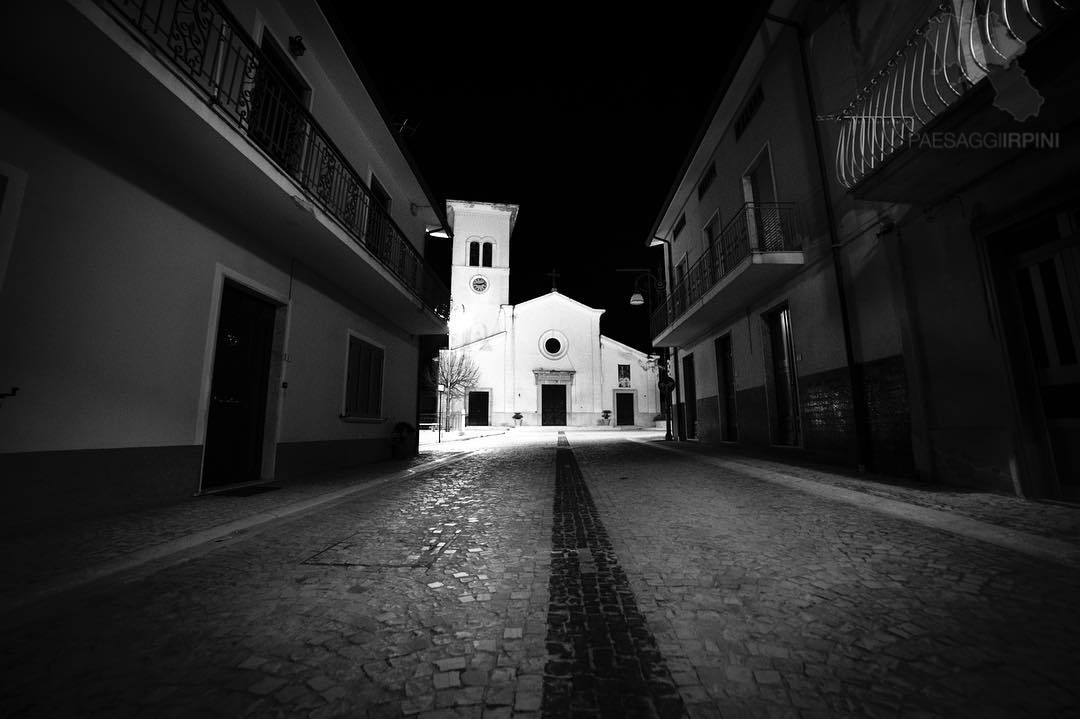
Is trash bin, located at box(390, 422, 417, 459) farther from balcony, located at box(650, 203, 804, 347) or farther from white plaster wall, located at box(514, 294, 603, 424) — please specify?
white plaster wall, located at box(514, 294, 603, 424)

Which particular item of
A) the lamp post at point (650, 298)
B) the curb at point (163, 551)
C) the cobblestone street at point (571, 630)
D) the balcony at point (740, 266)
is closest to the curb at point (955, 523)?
the cobblestone street at point (571, 630)

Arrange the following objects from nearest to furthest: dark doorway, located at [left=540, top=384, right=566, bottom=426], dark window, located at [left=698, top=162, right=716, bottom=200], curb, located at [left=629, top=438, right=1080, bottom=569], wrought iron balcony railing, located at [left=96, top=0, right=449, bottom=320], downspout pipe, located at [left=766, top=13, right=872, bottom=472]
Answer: curb, located at [left=629, top=438, right=1080, bottom=569]
wrought iron balcony railing, located at [left=96, top=0, right=449, bottom=320]
downspout pipe, located at [left=766, top=13, right=872, bottom=472]
dark window, located at [left=698, top=162, right=716, bottom=200]
dark doorway, located at [left=540, top=384, right=566, bottom=426]

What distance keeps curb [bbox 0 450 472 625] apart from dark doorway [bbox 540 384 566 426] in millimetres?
30784

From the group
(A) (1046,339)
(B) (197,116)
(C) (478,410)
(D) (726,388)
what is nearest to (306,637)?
(B) (197,116)

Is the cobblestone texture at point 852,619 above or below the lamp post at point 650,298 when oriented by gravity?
below

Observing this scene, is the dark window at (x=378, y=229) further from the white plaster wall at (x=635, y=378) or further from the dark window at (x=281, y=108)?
the white plaster wall at (x=635, y=378)

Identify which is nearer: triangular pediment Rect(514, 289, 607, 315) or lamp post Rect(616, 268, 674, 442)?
lamp post Rect(616, 268, 674, 442)

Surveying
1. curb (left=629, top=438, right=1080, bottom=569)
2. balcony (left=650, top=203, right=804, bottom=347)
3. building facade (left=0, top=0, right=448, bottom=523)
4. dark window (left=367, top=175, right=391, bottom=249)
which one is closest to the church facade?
balcony (left=650, top=203, right=804, bottom=347)

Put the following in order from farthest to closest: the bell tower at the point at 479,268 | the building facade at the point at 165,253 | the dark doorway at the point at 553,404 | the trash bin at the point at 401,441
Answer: the bell tower at the point at 479,268, the dark doorway at the point at 553,404, the trash bin at the point at 401,441, the building facade at the point at 165,253

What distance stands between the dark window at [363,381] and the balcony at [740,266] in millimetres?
8309

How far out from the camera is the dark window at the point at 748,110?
1027 centimetres

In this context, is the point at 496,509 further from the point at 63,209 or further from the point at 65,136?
the point at 65,136

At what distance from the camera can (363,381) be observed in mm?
9477

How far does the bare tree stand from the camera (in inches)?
1217
